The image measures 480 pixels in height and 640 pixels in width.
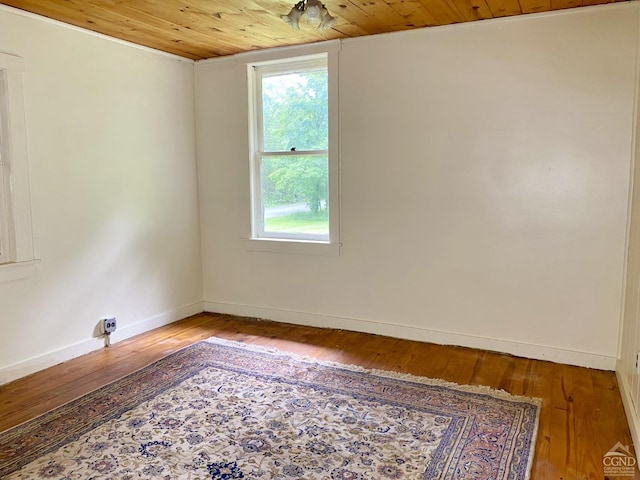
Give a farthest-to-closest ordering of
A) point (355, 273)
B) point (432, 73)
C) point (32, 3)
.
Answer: point (355, 273), point (432, 73), point (32, 3)

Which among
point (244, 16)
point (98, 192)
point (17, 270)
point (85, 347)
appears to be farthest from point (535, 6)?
point (85, 347)

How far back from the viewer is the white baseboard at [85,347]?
3.02m

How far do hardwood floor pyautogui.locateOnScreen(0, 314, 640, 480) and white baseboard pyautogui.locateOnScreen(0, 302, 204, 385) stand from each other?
6 centimetres

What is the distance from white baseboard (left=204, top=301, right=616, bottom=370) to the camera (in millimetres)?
3168

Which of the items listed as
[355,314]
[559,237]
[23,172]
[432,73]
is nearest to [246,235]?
[355,314]

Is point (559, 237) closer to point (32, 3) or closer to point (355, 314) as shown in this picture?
point (355, 314)

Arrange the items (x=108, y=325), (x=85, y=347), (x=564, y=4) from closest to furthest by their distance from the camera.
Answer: (x=564, y=4), (x=85, y=347), (x=108, y=325)

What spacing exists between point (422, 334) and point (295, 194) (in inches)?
62.3

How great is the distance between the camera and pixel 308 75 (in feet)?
13.0

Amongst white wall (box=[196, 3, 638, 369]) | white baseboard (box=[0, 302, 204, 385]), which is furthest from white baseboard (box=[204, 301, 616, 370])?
white baseboard (box=[0, 302, 204, 385])

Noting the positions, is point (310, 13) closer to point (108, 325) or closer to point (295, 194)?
point (295, 194)

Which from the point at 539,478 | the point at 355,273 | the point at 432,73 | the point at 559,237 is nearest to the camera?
the point at 539,478

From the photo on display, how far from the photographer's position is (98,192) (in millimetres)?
3516

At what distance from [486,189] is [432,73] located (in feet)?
3.05
